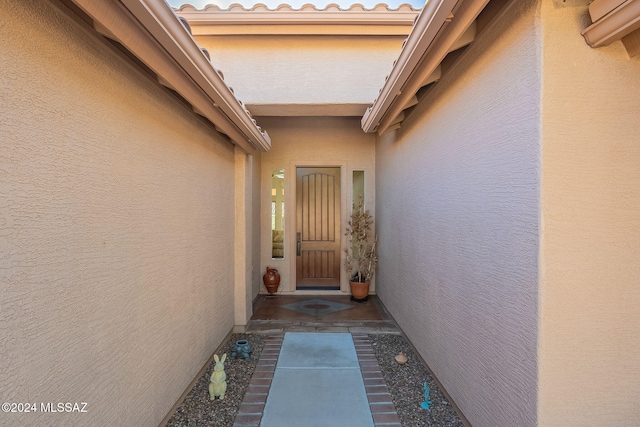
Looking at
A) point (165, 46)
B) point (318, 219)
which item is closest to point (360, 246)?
point (318, 219)

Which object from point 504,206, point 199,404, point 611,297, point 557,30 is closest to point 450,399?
point 611,297

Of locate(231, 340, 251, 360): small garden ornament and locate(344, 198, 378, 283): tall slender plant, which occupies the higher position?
locate(344, 198, 378, 283): tall slender plant

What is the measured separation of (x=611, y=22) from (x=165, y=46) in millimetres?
2124

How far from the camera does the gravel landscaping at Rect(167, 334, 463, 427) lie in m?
2.31

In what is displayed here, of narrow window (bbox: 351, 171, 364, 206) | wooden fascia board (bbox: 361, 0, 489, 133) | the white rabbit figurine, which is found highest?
wooden fascia board (bbox: 361, 0, 489, 133)

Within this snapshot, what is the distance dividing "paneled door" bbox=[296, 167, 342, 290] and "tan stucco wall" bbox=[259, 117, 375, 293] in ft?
0.97

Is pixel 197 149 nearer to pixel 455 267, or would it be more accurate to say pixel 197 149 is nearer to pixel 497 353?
pixel 455 267

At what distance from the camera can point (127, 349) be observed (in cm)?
179

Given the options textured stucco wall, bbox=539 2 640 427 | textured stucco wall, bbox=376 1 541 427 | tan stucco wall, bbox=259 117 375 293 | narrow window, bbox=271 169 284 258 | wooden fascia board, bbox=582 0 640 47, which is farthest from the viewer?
narrow window, bbox=271 169 284 258

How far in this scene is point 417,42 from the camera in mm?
2023

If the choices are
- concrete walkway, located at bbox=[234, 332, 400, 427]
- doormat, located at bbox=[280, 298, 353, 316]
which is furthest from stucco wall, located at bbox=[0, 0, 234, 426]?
doormat, located at bbox=[280, 298, 353, 316]

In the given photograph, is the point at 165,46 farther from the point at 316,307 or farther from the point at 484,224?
the point at 316,307

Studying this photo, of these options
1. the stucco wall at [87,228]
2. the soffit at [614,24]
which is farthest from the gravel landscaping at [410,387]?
the soffit at [614,24]

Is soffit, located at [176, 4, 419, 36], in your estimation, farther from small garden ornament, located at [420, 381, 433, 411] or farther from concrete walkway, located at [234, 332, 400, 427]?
small garden ornament, located at [420, 381, 433, 411]
